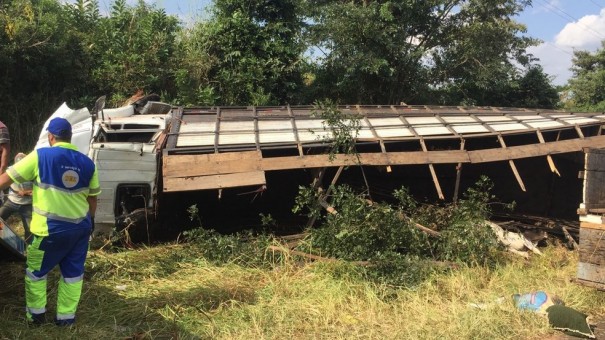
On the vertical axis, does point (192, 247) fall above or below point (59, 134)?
Result: below

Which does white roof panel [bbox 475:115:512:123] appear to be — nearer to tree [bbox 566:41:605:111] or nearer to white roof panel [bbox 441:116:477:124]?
white roof panel [bbox 441:116:477:124]

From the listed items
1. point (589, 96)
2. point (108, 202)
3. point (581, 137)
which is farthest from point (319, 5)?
point (589, 96)

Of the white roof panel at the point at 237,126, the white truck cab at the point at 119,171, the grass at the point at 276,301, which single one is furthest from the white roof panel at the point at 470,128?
the white truck cab at the point at 119,171

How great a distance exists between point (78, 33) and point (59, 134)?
10139 millimetres

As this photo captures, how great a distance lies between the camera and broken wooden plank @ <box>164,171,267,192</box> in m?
6.00

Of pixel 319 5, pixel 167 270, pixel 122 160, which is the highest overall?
pixel 319 5

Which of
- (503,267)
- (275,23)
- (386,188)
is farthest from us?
(275,23)

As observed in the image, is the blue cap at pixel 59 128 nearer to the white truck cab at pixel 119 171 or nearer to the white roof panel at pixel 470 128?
the white truck cab at pixel 119 171

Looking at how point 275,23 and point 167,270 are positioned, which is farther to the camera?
point 275,23

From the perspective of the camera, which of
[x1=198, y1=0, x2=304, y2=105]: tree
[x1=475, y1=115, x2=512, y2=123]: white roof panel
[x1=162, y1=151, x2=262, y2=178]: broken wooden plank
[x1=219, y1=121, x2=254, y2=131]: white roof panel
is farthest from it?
[x1=198, y1=0, x2=304, y2=105]: tree

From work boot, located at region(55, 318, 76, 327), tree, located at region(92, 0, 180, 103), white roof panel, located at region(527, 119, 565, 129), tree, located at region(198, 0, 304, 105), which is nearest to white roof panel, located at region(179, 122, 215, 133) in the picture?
work boot, located at region(55, 318, 76, 327)

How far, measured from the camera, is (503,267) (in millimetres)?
6301

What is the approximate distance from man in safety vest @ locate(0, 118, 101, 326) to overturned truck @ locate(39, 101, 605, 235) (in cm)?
204

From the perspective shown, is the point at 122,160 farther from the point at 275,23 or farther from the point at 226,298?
the point at 275,23
